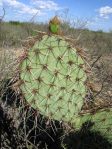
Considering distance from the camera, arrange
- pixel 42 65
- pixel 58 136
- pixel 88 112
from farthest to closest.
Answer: pixel 58 136
pixel 88 112
pixel 42 65

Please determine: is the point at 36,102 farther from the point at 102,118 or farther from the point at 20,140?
the point at 20,140

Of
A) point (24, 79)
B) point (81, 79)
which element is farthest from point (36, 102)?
point (81, 79)

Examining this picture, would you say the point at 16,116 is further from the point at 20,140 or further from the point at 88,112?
the point at 88,112

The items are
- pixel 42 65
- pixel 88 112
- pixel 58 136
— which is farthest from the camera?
pixel 58 136

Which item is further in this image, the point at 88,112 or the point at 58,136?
the point at 58,136

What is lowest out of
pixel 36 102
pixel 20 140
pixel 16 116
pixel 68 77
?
pixel 20 140

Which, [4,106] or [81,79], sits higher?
[81,79]
